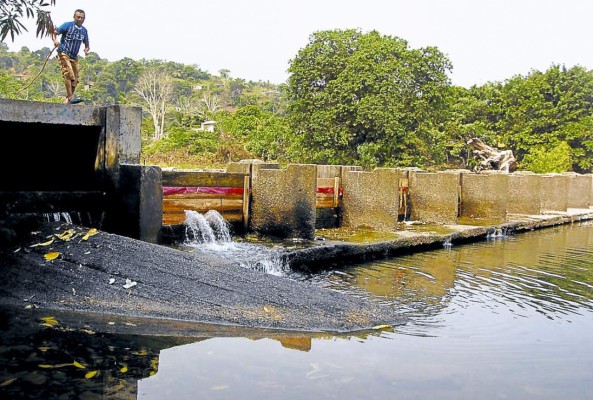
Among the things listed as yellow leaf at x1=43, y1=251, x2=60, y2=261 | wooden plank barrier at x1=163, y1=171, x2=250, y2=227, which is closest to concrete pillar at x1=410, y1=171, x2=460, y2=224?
wooden plank barrier at x1=163, y1=171, x2=250, y2=227

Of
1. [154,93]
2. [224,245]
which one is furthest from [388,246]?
[154,93]

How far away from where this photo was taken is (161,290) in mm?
6012

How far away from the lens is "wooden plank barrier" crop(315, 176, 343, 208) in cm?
1176

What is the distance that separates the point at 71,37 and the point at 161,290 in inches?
185

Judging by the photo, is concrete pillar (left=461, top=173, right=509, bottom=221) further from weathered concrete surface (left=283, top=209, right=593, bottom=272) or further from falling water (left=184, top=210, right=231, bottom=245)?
falling water (left=184, top=210, right=231, bottom=245)

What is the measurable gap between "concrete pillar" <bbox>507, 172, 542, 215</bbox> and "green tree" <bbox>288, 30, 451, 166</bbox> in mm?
9711

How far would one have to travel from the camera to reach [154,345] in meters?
5.01

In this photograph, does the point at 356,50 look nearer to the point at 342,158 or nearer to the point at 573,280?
the point at 342,158

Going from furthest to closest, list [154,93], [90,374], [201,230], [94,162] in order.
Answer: [154,93] < [201,230] < [94,162] < [90,374]

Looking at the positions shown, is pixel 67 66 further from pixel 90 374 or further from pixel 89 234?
pixel 90 374

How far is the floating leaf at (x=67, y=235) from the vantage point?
666cm

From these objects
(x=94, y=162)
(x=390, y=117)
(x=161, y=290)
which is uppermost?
(x=390, y=117)

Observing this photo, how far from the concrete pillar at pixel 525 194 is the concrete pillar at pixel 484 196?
2.79 m

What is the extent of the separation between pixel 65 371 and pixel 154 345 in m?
0.85
